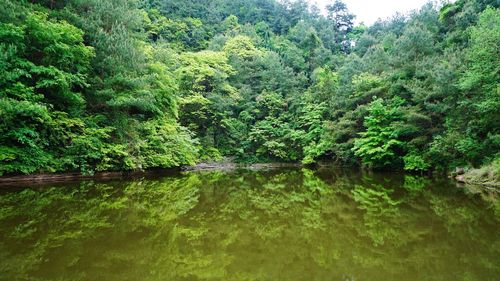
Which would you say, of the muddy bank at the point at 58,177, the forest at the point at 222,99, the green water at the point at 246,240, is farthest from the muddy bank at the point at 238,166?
the green water at the point at 246,240

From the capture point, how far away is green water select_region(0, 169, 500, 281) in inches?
127

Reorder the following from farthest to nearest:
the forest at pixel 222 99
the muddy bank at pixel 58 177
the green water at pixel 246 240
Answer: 1. the forest at pixel 222 99
2. the muddy bank at pixel 58 177
3. the green water at pixel 246 240

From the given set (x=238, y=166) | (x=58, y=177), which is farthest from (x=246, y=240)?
(x=238, y=166)

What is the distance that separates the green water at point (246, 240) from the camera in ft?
10.6

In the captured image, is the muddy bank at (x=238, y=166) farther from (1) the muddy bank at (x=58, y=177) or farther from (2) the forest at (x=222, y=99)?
(1) the muddy bank at (x=58, y=177)

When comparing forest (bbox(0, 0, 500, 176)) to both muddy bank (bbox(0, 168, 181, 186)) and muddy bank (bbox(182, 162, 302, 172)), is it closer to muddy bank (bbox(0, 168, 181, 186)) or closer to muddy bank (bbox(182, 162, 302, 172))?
muddy bank (bbox(0, 168, 181, 186))

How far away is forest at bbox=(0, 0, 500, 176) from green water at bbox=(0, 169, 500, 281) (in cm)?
500

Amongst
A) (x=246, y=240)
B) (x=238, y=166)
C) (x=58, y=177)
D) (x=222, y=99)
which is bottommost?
(x=246, y=240)

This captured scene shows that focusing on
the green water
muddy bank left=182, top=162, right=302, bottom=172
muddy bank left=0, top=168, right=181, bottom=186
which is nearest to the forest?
muddy bank left=0, top=168, right=181, bottom=186

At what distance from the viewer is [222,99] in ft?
85.6

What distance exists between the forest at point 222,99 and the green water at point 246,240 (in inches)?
197

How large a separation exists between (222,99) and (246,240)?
22.3m

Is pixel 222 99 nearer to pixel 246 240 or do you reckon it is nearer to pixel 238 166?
pixel 238 166

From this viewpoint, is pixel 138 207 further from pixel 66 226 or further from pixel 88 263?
pixel 88 263
